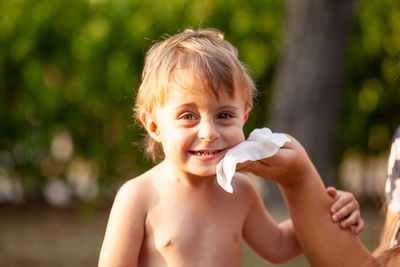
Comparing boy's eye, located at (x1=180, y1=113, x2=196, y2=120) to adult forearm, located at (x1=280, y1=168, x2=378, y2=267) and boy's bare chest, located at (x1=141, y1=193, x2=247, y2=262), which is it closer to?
boy's bare chest, located at (x1=141, y1=193, x2=247, y2=262)

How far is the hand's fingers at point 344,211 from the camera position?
2.03m

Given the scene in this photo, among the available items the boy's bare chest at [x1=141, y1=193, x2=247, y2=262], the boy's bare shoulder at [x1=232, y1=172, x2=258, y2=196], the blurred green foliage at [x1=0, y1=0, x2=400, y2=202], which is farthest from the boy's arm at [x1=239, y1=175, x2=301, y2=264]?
the blurred green foliage at [x1=0, y1=0, x2=400, y2=202]

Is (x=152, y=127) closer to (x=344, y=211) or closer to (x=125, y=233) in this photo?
(x=125, y=233)

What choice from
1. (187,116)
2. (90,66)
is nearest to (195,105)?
(187,116)

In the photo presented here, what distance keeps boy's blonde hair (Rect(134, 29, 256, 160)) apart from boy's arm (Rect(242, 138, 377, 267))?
1.00ft

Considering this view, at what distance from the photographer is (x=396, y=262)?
5.84 feet

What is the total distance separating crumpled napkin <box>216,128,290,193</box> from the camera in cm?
168

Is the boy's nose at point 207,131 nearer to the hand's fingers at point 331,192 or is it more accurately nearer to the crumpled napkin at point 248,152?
the crumpled napkin at point 248,152

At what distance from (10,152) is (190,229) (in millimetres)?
4463

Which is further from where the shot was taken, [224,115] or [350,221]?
[350,221]

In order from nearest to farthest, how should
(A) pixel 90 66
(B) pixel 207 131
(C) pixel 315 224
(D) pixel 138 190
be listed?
(B) pixel 207 131 < (D) pixel 138 190 < (C) pixel 315 224 < (A) pixel 90 66

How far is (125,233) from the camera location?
1.78 meters

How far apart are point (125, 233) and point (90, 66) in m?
3.97

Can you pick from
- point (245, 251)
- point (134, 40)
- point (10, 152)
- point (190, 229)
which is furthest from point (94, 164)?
point (190, 229)
